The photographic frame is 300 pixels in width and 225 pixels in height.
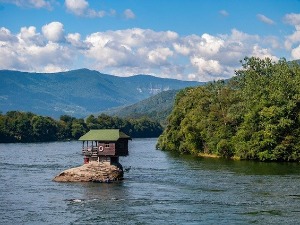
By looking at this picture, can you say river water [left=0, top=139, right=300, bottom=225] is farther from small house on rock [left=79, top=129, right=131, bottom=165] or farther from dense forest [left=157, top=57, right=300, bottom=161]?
dense forest [left=157, top=57, right=300, bottom=161]

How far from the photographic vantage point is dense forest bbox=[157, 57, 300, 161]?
110812mm

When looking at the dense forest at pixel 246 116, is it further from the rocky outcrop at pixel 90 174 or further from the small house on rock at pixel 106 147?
the rocky outcrop at pixel 90 174

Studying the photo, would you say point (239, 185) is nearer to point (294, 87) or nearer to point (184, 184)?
point (184, 184)

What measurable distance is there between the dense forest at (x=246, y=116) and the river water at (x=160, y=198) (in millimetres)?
18486

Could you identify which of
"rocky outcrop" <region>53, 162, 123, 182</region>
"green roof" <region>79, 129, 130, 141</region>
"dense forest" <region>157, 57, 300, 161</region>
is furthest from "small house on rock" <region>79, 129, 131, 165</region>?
"dense forest" <region>157, 57, 300, 161</region>

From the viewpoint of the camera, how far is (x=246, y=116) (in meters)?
116

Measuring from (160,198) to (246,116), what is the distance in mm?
58611

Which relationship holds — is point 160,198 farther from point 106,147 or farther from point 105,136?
point 105,136

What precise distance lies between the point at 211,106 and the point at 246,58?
A: 696 inches

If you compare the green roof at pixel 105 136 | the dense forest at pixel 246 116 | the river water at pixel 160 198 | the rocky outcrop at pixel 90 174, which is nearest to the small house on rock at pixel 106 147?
the green roof at pixel 105 136

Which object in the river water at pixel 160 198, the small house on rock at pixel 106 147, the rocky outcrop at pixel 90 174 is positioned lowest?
the river water at pixel 160 198

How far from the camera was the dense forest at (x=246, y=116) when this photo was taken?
364 feet

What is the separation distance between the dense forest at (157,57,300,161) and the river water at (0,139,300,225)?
18.5 meters

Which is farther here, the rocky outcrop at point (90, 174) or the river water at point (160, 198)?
the rocky outcrop at point (90, 174)
